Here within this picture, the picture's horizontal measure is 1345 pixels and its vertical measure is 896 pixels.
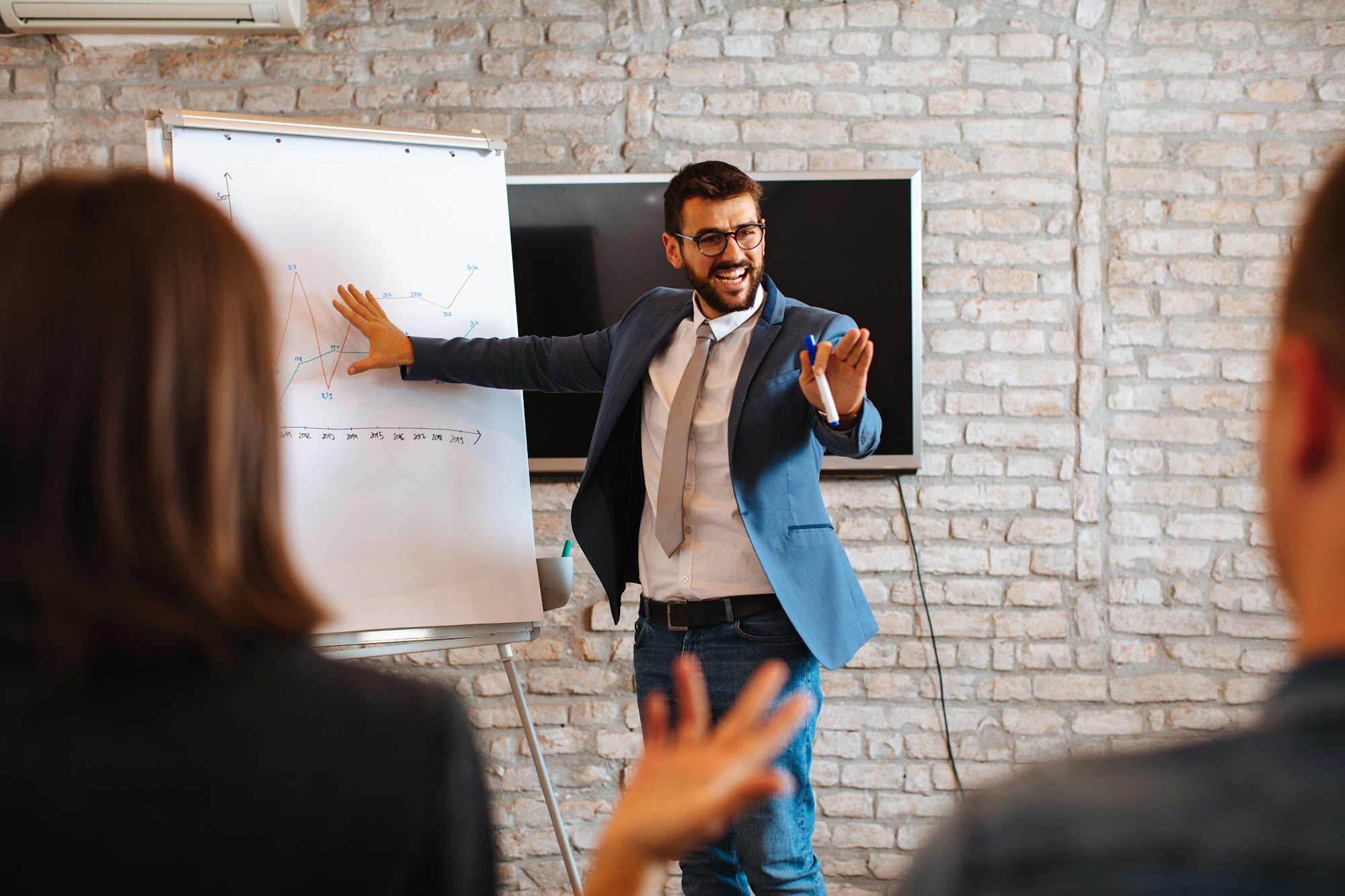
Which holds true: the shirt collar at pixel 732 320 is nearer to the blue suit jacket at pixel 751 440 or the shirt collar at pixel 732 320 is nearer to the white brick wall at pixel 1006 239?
the blue suit jacket at pixel 751 440

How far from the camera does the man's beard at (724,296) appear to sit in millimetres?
1846

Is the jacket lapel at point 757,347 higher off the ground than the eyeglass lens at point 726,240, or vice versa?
the eyeglass lens at point 726,240

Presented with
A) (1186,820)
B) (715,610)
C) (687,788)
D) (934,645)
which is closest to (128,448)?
(687,788)

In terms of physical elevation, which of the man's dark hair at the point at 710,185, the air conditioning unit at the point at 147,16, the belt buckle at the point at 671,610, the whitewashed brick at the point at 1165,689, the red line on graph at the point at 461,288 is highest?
the air conditioning unit at the point at 147,16

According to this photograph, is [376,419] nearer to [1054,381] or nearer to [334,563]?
[334,563]

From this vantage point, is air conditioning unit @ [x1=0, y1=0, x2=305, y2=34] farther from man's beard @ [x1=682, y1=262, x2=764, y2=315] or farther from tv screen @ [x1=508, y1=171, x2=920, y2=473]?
man's beard @ [x1=682, y1=262, x2=764, y2=315]

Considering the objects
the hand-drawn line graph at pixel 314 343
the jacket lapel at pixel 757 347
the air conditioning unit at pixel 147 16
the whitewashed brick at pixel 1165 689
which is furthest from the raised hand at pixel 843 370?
the air conditioning unit at pixel 147 16

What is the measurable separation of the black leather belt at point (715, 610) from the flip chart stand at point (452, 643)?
32cm

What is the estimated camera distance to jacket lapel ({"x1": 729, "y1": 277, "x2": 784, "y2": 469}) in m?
1.76

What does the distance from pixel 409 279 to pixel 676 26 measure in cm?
115

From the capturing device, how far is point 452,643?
6.21 feet

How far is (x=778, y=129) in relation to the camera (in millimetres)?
2611

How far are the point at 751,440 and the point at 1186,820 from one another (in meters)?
1.34

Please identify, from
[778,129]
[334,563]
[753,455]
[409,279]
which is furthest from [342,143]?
[778,129]
